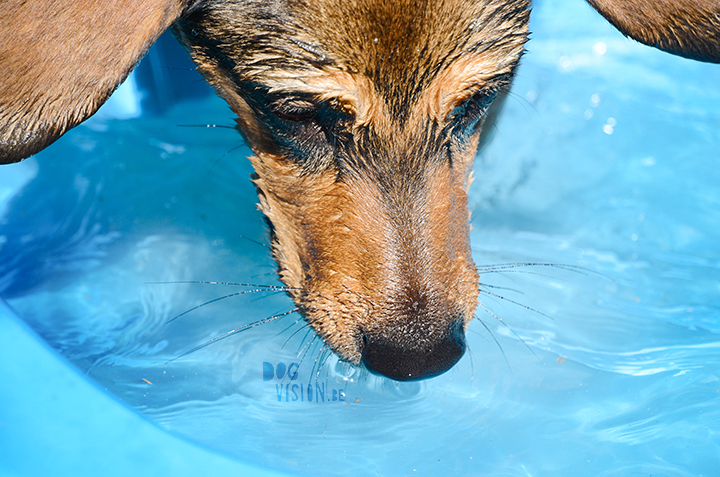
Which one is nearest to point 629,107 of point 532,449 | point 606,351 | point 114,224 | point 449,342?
point 606,351

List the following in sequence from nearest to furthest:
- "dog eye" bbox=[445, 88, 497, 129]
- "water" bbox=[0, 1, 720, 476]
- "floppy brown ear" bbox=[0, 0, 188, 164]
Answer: "floppy brown ear" bbox=[0, 0, 188, 164] < "dog eye" bbox=[445, 88, 497, 129] < "water" bbox=[0, 1, 720, 476]

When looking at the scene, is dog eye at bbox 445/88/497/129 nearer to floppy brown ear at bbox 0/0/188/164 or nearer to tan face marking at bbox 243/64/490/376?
tan face marking at bbox 243/64/490/376

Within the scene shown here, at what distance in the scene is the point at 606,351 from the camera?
3.53 metres

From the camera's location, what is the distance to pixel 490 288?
3758 millimetres

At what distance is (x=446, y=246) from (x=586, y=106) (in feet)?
10.2

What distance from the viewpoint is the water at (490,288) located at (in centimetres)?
294

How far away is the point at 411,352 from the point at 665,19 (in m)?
1.68

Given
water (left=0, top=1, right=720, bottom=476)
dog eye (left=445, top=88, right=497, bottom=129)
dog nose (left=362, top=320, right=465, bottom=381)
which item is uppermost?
dog eye (left=445, top=88, right=497, bottom=129)

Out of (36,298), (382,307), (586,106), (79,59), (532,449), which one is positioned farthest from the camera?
(586,106)

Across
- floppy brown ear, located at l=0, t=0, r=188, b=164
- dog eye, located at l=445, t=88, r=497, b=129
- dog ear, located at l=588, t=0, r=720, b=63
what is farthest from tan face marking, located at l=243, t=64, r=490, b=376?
dog ear, located at l=588, t=0, r=720, b=63

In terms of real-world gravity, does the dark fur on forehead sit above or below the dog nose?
above

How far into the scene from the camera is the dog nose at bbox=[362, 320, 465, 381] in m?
2.16

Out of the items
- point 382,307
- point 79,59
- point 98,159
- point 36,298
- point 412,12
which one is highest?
point 412,12

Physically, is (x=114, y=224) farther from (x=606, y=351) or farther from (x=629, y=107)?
(x=629, y=107)
